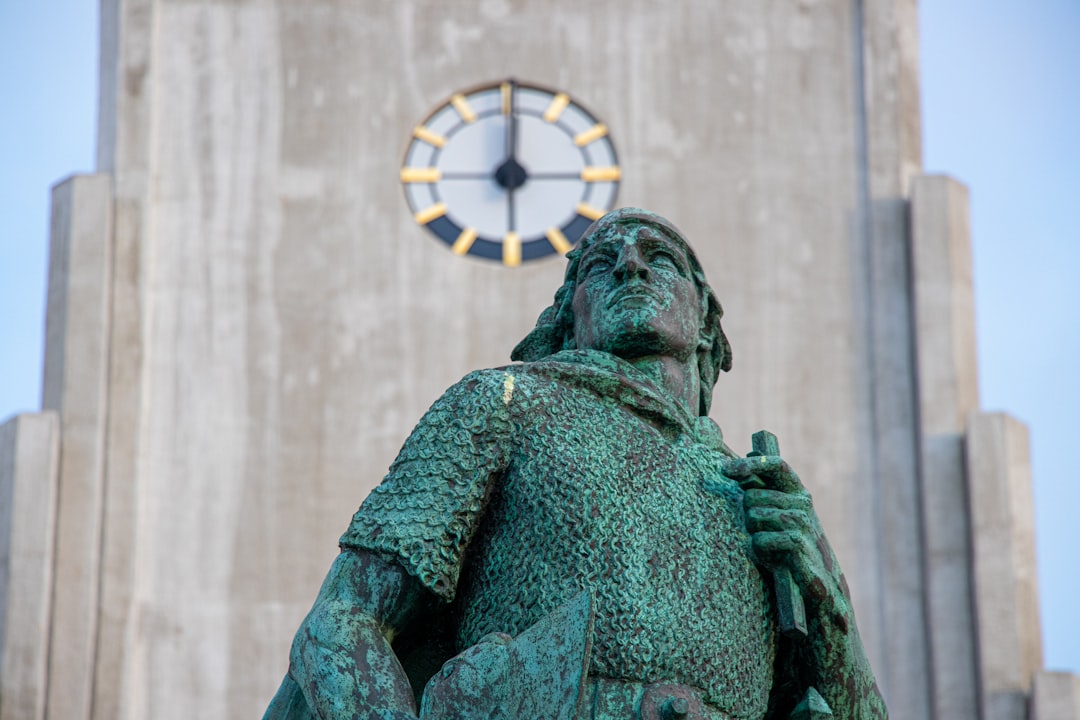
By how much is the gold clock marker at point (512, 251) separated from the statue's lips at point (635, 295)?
15101mm

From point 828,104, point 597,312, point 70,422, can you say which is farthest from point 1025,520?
point 597,312

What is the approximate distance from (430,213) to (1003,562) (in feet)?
15.8

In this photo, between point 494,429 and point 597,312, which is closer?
point 494,429

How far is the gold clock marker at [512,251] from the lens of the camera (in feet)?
68.3

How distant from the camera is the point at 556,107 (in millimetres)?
21047

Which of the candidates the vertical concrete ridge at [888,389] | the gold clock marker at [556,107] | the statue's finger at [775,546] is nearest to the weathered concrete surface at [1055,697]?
the vertical concrete ridge at [888,389]

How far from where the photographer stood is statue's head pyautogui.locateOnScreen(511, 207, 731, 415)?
570cm

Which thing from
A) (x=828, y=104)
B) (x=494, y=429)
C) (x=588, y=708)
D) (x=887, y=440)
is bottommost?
(x=588, y=708)

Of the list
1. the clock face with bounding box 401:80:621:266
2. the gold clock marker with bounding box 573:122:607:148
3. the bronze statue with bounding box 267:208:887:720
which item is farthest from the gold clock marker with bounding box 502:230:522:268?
the bronze statue with bounding box 267:208:887:720

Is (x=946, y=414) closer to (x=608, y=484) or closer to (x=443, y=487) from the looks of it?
(x=608, y=484)

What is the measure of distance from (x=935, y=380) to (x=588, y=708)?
1544 centimetres

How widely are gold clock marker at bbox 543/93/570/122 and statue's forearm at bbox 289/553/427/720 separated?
1596 cm

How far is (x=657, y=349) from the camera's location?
571 cm

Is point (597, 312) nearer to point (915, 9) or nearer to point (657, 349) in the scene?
point (657, 349)
